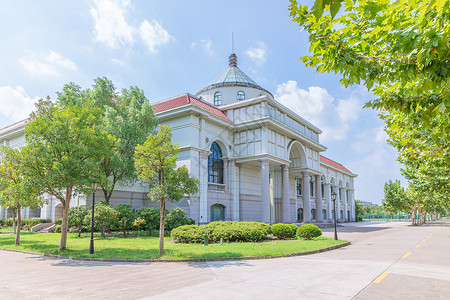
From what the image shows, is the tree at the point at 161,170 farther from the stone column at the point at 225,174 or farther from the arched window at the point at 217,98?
the arched window at the point at 217,98

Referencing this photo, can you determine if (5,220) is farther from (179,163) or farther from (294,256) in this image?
(294,256)

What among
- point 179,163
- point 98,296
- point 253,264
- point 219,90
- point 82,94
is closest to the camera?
point 98,296

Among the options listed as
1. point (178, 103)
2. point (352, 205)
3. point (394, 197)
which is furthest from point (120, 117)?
point (352, 205)

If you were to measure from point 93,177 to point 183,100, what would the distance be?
1751 cm

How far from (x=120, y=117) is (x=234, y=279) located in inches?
761

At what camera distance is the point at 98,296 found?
24.0ft

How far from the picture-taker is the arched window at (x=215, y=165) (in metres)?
33.0

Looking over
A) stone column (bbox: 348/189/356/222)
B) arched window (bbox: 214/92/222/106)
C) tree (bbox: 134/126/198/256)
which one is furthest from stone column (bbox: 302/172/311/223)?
stone column (bbox: 348/189/356/222)

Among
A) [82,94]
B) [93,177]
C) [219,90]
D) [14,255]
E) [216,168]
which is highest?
[219,90]

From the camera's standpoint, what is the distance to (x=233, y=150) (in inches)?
1378

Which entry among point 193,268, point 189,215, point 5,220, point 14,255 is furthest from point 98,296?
point 5,220

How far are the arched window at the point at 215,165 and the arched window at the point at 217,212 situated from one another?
2729 millimetres

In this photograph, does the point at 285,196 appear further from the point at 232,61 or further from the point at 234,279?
the point at 234,279

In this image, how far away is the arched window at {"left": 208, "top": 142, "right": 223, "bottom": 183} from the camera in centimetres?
3297
